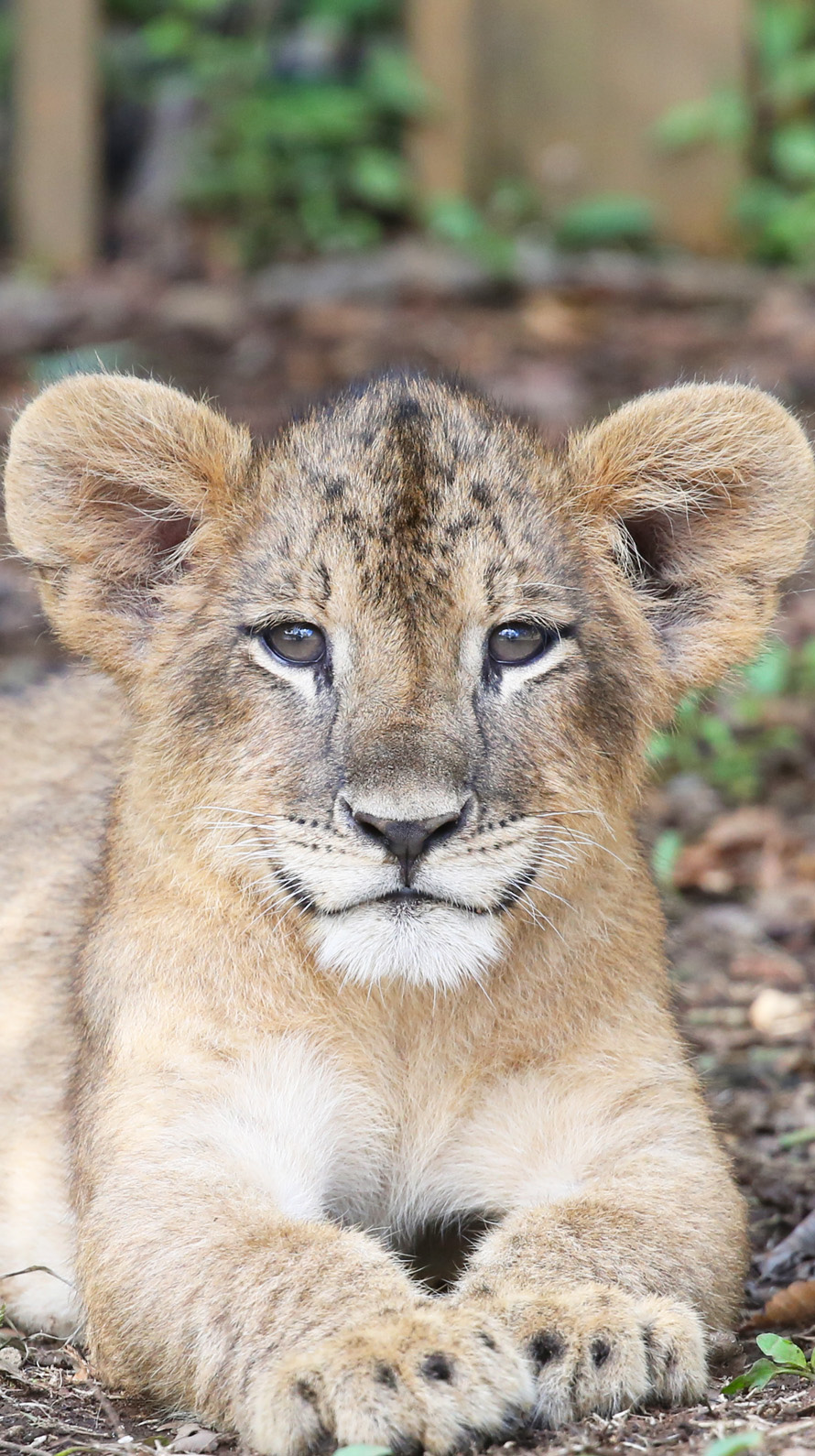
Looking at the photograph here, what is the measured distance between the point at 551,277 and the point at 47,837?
8.70 m

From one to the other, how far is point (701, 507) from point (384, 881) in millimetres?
1452

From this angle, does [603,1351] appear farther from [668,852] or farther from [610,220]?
[610,220]

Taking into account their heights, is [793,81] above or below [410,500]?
above

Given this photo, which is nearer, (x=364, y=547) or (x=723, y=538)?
(x=364, y=547)

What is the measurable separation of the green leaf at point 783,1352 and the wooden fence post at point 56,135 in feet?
34.0

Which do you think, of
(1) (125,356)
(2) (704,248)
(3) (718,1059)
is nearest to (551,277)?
(2) (704,248)

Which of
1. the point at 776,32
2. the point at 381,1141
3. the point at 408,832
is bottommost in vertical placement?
the point at 381,1141

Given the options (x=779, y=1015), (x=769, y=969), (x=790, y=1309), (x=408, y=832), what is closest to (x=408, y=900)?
(x=408, y=832)

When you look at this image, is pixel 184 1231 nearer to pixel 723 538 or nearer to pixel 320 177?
pixel 723 538

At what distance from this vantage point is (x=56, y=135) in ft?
41.1

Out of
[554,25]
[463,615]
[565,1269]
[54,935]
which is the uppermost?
[554,25]

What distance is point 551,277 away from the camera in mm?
13414

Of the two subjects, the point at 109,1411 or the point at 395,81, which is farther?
the point at 395,81

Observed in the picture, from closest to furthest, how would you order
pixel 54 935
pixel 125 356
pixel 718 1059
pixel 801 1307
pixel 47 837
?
pixel 801 1307
pixel 54 935
pixel 47 837
pixel 718 1059
pixel 125 356
